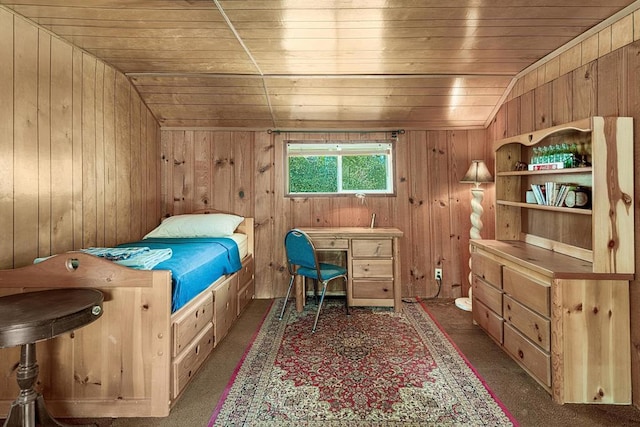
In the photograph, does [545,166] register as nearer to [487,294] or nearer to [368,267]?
[487,294]

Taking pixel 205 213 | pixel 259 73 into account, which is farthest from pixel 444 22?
pixel 205 213

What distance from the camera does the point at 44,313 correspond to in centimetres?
122

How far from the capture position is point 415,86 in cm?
281

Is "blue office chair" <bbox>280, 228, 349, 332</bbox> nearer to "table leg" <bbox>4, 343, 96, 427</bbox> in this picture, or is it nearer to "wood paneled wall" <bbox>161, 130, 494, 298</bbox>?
"wood paneled wall" <bbox>161, 130, 494, 298</bbox>

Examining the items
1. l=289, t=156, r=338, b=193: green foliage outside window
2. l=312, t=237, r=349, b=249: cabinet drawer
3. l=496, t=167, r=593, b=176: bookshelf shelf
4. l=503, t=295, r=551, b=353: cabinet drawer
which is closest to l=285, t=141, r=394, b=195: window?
l=289, t=156, r=338, b=193: green foliage outside window

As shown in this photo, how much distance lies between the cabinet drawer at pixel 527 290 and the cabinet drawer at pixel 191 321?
1974 mm

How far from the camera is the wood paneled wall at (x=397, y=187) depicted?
3428mm

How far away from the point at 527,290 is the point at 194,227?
263cm

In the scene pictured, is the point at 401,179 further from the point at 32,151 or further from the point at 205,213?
the point at 32,151

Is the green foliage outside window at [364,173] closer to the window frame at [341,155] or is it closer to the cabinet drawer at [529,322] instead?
the window frame at [341,155]

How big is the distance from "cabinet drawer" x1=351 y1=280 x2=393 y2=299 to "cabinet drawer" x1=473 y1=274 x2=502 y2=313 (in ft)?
2.41

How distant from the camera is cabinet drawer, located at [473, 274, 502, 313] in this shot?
2.22 meters

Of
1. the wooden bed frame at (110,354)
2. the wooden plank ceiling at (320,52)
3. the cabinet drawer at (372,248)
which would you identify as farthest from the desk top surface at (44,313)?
the cabinet drawer at (372,248)

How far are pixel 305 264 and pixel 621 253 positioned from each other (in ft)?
6.57
